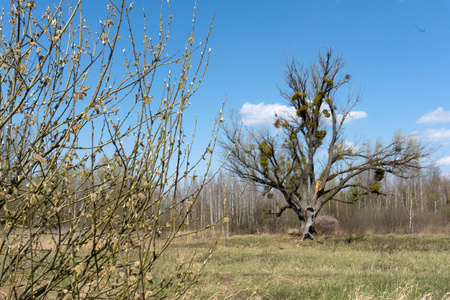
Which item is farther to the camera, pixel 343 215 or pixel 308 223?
pixel 343 215

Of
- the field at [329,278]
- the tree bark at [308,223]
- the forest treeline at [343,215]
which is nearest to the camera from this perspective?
the field at [329,278]

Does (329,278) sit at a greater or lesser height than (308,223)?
lesser

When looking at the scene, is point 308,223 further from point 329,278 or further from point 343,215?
point 329,278

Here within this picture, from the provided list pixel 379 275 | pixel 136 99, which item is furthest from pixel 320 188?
pixel 136 99

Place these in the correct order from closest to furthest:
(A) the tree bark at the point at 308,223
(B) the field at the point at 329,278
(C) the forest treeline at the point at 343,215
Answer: (B) the field at the point at 329,278 < (A) the tree bark at the point at 308,223 < (C) the forest treeline at the point at 343,215

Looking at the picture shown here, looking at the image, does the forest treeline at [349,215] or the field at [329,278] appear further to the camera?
the forest treeline at [349,215]

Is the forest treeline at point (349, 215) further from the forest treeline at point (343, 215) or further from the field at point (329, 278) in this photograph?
the field at point (329, 278)

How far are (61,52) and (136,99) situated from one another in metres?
0.57

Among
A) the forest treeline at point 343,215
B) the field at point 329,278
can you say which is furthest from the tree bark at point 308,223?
the field at point 329,278

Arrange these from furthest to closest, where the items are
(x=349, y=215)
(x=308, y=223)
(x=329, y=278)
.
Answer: (x=349, y=215) < (x=308, y=223) < (x=329, y=278)

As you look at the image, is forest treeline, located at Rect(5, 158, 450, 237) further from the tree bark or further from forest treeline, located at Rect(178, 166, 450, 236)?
the tree bark

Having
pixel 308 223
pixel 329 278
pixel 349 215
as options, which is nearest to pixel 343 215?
pixel 349 215

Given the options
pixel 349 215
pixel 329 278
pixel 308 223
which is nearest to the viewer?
pixel 329 278

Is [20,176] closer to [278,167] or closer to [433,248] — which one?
[433,248]
